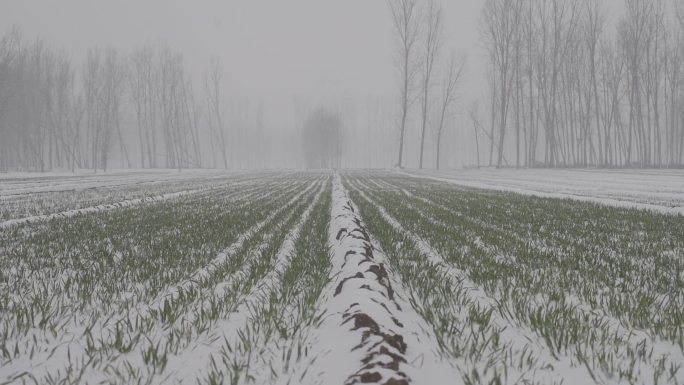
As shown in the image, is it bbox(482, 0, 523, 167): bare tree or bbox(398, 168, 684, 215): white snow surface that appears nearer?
bbox(398, 168, 684, 215): white snow surface

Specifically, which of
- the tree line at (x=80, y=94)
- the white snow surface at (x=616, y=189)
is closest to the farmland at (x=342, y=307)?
the white snow surface at (x=616, y=189)

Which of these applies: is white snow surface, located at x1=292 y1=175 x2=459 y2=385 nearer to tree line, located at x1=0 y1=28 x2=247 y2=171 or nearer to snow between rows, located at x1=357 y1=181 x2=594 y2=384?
snow between rows, located at x1=357 y1=181 x2=594 y2=384

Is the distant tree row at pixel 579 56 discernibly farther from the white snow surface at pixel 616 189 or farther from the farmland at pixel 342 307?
the farmland at pixel 342 307

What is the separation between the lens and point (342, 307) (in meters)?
1.91

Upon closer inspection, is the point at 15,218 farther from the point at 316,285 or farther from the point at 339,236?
the point at 316,285

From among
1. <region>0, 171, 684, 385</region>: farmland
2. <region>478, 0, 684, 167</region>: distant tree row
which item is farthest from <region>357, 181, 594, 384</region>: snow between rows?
<region>478, 0, 684, 167</region>: distant tree row

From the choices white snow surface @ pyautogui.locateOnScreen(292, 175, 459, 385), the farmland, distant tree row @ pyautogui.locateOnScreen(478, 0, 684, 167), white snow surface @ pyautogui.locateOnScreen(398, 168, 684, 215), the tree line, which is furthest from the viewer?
the tree line

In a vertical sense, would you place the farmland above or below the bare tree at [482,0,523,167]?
below

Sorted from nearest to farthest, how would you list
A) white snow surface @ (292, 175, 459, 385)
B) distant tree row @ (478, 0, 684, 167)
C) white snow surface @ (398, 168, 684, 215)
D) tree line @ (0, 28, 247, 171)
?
white snow surface @ (292, 175, 459, 385), white snow surface @ (398, 168, 684, 215), distant tree row @ (478, 0, 684, 167), tree line @ (0, 28, 247, 171)

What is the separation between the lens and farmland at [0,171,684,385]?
1.41 m

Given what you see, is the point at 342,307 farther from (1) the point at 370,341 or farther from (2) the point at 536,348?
(2) the point at 536,348

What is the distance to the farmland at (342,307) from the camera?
55.6 inches

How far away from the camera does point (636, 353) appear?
156cm

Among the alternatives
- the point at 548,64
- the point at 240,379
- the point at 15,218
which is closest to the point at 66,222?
the point at 15,218
